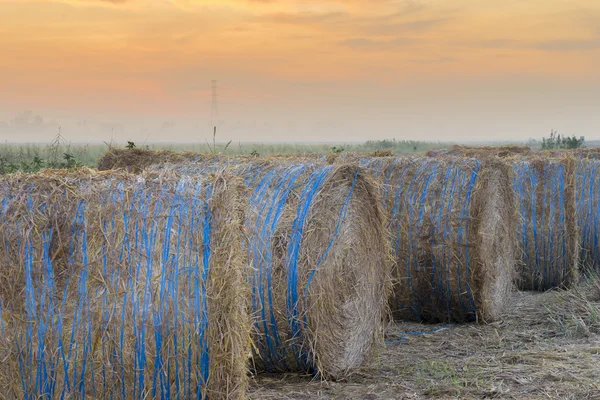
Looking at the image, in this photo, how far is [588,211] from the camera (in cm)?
1194

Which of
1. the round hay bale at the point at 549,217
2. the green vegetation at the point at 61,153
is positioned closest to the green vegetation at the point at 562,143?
the green vegetation at the point at 61,153

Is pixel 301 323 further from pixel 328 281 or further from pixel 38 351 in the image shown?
pixel 38 351

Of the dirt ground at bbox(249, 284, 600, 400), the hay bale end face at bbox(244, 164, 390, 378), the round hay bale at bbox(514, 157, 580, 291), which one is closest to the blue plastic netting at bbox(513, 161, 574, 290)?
the round hay bale at bbox(514, 157, 580, 291)

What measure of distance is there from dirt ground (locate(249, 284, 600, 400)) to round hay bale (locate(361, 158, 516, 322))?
10.7 inches

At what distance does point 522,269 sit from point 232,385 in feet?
24.0

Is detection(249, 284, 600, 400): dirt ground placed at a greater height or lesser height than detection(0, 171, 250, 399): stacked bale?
lesser

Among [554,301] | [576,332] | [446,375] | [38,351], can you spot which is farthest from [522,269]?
[38,351]

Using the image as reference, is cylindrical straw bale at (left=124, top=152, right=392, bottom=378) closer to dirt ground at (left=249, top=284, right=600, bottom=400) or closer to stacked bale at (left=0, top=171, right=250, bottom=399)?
dirt ground at (left=249, top=284, right=600, bottom=400)

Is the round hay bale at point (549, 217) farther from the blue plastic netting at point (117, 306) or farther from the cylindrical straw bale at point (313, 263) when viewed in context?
the blue plastic netting at point (117, 306)

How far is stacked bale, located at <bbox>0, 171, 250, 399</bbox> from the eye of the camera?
4.53 meters

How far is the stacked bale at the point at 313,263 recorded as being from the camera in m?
6.21

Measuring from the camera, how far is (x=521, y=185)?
426 inches

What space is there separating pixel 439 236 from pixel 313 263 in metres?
2.49

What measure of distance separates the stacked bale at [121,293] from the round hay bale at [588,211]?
27.9ft
